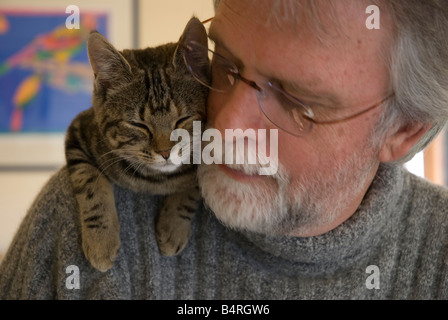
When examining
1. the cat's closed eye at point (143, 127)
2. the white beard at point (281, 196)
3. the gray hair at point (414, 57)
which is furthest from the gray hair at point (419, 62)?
the cat's closed eye at point (143, 127)

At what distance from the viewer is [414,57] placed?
0.87 meters

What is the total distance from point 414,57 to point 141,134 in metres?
0.55

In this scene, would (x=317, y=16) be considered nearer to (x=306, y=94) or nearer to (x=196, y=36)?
(x=306, y=94)

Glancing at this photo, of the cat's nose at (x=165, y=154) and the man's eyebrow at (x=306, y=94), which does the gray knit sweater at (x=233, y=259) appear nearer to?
the cat's nose at (x=165, y=154)

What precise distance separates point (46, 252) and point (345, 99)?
63 centimetres

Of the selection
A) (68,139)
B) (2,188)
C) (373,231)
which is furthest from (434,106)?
(2,188)

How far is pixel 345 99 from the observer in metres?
0.82

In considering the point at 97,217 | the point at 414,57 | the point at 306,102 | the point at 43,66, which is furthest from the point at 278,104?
the point at 43,66

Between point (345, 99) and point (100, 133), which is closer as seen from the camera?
point (345, 99)

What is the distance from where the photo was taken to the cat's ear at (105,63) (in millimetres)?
920

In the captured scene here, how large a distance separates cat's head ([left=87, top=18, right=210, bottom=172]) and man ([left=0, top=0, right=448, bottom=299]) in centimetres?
7

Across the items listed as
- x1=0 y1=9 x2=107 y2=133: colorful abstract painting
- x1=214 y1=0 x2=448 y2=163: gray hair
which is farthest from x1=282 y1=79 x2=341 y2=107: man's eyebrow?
x1=0 y1=9 x2=107 y2=133: colorful abstract painting
